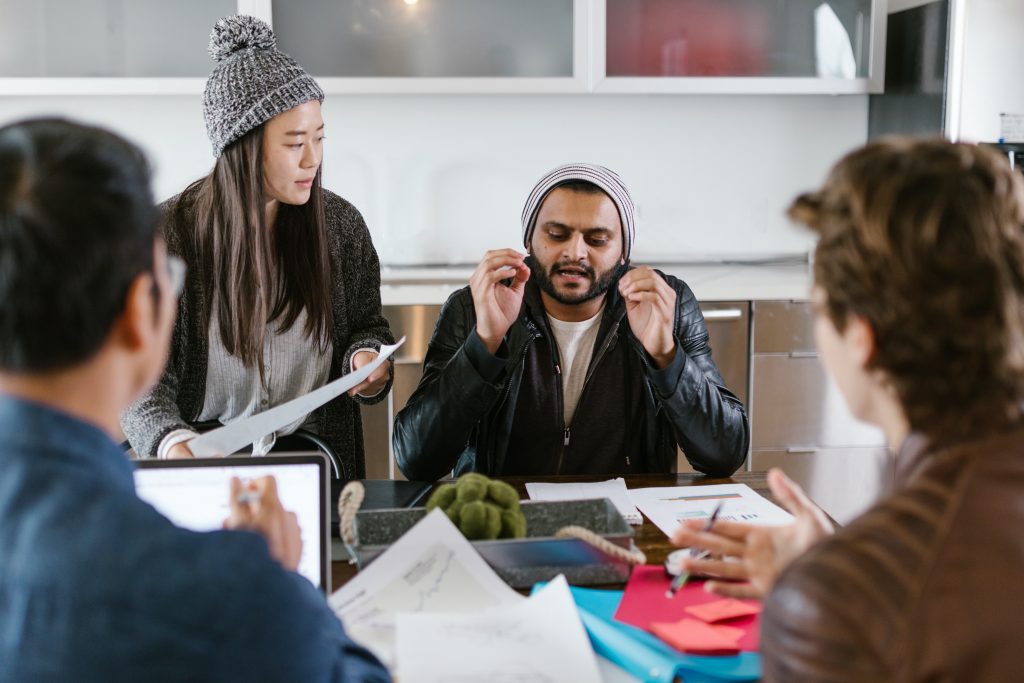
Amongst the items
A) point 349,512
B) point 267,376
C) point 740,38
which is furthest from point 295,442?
point 740,38

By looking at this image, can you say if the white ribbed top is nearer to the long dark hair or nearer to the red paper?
the long dark hair

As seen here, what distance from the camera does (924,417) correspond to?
2.76ft

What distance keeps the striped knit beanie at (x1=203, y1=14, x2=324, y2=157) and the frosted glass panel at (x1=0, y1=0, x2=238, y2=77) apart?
1.55 m

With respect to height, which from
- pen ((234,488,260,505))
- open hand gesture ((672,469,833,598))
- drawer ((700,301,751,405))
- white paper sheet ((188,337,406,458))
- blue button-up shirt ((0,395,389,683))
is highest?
blue button-up shirt ((0,395,389,683))

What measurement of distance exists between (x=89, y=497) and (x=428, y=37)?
3.05 m

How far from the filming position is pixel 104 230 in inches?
27.1

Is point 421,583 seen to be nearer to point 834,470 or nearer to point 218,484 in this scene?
point 218,484

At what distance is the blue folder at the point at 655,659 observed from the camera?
3.53 feet

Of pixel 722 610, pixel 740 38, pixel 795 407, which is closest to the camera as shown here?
pixel 722 610

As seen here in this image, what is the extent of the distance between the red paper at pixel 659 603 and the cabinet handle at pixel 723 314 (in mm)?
2049

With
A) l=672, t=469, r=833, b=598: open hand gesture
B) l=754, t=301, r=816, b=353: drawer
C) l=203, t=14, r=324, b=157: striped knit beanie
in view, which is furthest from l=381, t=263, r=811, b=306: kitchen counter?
l=672, t=469, r=833, b=598: open hand gesture

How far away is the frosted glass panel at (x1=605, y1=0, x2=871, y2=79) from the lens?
3590mm

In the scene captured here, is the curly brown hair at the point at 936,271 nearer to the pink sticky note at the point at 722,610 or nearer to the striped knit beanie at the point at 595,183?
the pink sticky note at the point at 722,610

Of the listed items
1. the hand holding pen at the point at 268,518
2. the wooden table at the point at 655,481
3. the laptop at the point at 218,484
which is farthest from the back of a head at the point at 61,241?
the wooden table at the point at 655,481
